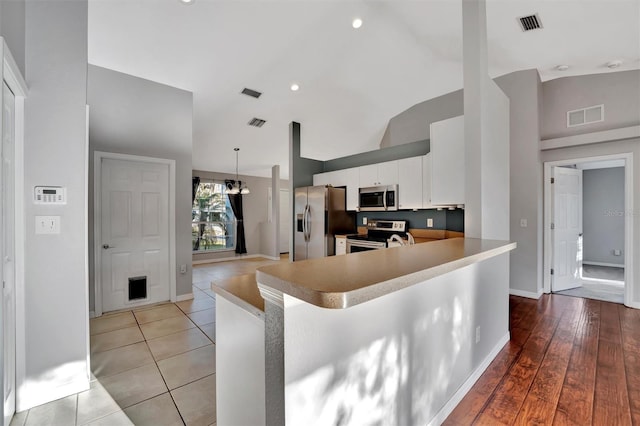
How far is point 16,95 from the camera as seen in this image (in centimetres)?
176

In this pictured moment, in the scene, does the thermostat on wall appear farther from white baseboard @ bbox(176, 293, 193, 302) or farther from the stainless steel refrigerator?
the stainless steel refrigerator

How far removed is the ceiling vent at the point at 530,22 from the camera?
2863 mm

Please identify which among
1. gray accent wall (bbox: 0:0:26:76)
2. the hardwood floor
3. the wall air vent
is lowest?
the hardwood floor

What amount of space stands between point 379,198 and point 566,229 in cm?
306

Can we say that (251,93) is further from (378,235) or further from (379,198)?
(378,235)

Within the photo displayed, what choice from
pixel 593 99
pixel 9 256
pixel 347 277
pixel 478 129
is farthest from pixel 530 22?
pixel 9 256

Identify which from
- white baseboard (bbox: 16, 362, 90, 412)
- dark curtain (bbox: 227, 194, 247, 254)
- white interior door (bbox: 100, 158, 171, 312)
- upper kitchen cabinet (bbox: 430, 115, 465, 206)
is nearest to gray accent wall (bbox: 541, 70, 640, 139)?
upper kitchen cabinet (bbox: 430, 115, 465, 206)

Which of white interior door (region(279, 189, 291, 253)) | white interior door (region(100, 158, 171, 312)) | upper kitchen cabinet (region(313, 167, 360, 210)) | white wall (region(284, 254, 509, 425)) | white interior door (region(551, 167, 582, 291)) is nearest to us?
white wall (region(284, 254, 509, 425))

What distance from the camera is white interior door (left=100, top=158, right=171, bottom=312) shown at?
11.7 feet

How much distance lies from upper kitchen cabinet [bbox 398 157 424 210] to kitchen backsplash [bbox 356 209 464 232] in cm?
32

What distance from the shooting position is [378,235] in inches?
187

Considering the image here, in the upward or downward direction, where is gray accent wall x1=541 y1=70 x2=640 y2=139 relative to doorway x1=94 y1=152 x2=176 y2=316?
upward

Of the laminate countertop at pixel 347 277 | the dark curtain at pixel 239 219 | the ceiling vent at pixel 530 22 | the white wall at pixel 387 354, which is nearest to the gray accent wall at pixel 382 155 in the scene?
the ceiling vent at pixel 530 22

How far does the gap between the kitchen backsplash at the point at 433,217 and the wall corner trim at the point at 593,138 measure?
1828mm
